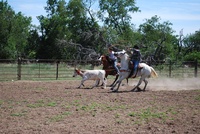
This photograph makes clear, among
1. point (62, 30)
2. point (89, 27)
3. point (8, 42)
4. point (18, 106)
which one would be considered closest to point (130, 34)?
point (89, 27)

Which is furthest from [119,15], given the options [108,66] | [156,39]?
[108,66]

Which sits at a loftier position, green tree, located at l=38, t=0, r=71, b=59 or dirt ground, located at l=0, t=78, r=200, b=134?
green tree, located at l=38, t=0, r=71, b=59

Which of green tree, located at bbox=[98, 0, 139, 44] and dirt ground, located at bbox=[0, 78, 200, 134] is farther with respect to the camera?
green tree, located at bbox=[98, 0, 139, 44]

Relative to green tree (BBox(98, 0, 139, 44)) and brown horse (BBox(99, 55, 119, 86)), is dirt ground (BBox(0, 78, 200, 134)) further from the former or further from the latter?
green tree (BBox(98, 0, 139, 44))

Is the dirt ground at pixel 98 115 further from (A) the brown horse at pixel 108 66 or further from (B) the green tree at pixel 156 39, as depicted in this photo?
(B) the green tree at pixel 156 39

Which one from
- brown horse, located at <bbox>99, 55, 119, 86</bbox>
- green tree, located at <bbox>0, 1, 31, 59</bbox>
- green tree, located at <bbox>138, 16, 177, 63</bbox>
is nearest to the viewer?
brown horse, located at <bbox>99, 55, 119, 86</bbox>

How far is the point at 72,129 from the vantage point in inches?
258

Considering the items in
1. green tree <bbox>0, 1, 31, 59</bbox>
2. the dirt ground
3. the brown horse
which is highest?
green tree <bbox>0, 1, 31, 59</bbox>

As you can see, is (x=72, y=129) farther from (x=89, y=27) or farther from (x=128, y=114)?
(x=89, y=27)

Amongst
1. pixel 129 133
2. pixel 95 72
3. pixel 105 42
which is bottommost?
pixel 129 133

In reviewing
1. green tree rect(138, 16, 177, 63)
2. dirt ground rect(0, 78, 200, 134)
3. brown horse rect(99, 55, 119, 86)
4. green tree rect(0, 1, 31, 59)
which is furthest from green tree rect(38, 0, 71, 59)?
dirt ground rect(0, 78, 200, 134)

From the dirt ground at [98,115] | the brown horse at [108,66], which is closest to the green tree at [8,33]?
the brown horse at [108,66]

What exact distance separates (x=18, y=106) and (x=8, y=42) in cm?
3815

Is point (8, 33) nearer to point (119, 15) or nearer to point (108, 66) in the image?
point (119, 15)
